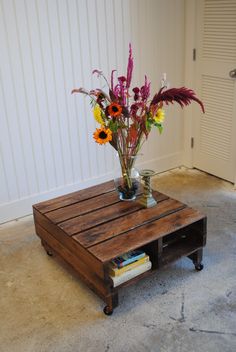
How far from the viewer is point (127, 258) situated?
209 centimetres

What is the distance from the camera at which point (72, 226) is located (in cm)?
224

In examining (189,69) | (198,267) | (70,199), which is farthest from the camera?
(189,69)

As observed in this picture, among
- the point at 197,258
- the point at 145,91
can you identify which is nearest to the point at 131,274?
the point at 197,258

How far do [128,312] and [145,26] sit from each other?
86.0 inches

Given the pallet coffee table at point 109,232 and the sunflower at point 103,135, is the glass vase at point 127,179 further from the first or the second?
the sunflower at point 103,135

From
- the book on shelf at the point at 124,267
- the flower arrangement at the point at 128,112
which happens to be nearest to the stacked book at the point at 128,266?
the book on shelf at the point at 124,267

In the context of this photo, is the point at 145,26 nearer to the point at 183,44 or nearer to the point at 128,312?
the point at 183,44

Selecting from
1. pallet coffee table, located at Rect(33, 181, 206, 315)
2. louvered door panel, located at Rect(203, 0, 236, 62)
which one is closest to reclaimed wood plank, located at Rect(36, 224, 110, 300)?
pallet coffee table, located at Rect(33, 181, 206, 315)

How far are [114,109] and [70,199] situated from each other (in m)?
0.71

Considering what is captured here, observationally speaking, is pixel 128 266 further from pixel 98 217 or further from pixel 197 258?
pixel 197 258

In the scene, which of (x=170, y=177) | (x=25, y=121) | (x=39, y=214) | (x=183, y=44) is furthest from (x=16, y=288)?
(x=183, y=44)

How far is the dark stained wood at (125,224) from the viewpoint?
2.11 m

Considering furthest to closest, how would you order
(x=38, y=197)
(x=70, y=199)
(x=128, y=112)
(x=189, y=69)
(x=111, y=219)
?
1. (x=189, y=69)
2. (x=38, y=197)
3. (x=70, y=199)
4. (x=111, y=219)
5. (x=128, y=112)

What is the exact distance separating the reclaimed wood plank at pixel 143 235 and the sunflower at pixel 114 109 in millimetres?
589
